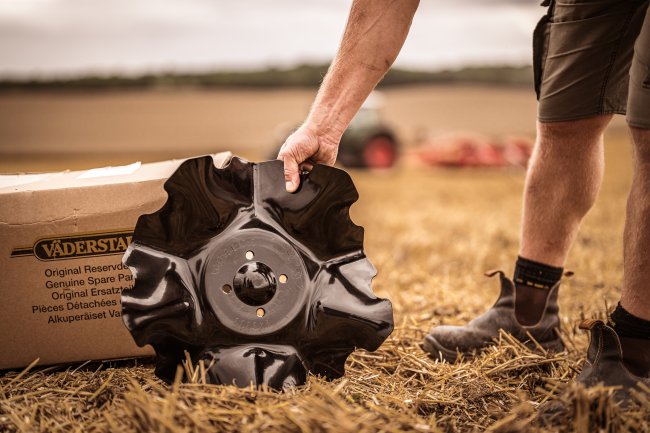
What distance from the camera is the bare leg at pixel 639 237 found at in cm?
144

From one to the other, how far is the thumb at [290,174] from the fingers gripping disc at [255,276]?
3 cm

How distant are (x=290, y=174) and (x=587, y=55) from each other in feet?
3.42

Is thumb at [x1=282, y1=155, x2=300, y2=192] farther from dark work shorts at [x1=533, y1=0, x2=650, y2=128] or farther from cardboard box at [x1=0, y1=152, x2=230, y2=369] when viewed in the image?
dark work shorts at [x1=533, y1=0, x2=650, y2=128]

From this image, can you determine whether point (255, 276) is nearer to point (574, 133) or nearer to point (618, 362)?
point (618, 362)

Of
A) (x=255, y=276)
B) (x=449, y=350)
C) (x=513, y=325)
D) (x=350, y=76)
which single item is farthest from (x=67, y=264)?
(x=513, y=325)

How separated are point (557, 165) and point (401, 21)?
78 cm

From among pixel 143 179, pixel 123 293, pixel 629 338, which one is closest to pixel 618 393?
pixel 629 338

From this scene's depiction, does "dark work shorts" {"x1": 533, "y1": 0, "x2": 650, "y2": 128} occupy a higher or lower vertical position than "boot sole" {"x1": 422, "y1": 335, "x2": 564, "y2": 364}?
higher

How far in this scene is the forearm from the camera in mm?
1616

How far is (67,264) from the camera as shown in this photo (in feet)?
5.74

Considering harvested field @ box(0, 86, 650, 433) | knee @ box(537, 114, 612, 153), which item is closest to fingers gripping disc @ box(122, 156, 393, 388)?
harvested field @ box(0, 86, 650, 433)

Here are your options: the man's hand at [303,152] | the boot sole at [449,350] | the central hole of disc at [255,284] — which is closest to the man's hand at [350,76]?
the man's hand at [303,152]

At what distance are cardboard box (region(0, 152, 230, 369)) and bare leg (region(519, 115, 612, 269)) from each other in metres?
1.13

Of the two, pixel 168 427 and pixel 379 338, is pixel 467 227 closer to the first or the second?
pixel 379 338
